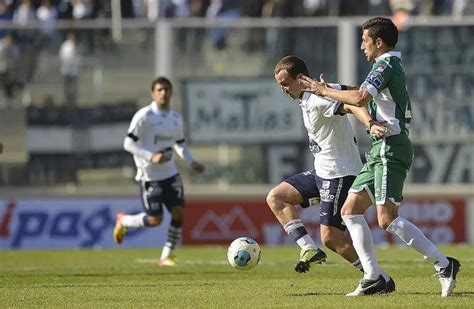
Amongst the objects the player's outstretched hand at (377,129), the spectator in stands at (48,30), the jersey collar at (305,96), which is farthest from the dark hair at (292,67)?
the spectator in stands at (48,30)

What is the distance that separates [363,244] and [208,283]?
2685 mm

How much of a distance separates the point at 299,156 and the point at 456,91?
3377 mm

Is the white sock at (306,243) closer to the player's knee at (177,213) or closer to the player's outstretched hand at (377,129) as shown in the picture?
the player's outstretched hand at (377,129)

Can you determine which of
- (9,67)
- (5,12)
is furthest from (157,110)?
(5,12)

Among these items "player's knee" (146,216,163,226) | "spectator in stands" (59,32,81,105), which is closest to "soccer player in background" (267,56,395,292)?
"player's knee" (146,216,163,226)

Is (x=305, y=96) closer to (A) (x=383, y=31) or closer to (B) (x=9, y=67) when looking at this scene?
(A) (x=383, y=31)

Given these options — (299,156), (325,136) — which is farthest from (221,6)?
(325,136)

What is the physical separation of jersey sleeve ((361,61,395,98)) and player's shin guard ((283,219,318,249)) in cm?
185

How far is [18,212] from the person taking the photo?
22531 mm

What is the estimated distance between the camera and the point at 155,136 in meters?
16.7

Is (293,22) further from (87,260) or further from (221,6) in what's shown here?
(87,260)

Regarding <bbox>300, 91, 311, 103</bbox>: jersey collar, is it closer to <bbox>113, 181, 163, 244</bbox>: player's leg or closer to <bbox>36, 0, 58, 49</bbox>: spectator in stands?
<bbox>113, 181, 163, 244</bbox>: player's leg

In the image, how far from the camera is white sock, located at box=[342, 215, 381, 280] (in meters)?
10.6

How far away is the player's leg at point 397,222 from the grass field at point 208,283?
246 mm
